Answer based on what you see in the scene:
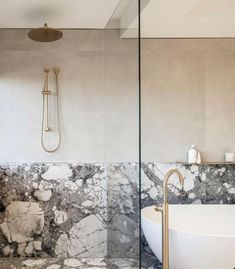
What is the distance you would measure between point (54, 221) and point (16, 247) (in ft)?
1.66

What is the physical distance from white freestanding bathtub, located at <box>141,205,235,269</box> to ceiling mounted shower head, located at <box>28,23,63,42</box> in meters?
2.13

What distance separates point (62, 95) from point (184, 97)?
1395 mm

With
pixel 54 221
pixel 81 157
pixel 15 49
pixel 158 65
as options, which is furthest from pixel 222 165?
pixel 15 49

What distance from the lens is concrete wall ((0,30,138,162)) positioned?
3.71 m

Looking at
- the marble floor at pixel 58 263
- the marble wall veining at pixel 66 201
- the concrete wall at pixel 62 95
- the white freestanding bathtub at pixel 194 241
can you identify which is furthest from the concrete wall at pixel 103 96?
the marble floor at pixel 58 263

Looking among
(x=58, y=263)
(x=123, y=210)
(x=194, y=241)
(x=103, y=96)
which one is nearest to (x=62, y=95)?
(x=103, y=96)

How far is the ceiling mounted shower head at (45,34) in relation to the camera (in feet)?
11.7

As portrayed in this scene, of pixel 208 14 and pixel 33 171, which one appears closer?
pixel 208 14

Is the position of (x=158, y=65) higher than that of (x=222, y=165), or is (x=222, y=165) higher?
(x=158, y=65)

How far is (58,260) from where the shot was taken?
3.64m

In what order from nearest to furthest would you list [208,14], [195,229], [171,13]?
1. [171,13]
2. [208,14]
3. [195,229]

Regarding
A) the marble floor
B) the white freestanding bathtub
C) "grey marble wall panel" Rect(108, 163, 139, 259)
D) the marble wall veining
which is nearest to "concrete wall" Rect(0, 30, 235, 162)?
the marble wall veining

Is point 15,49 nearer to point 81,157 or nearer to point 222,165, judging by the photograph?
point 81,157

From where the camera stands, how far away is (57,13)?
3.30 metres
